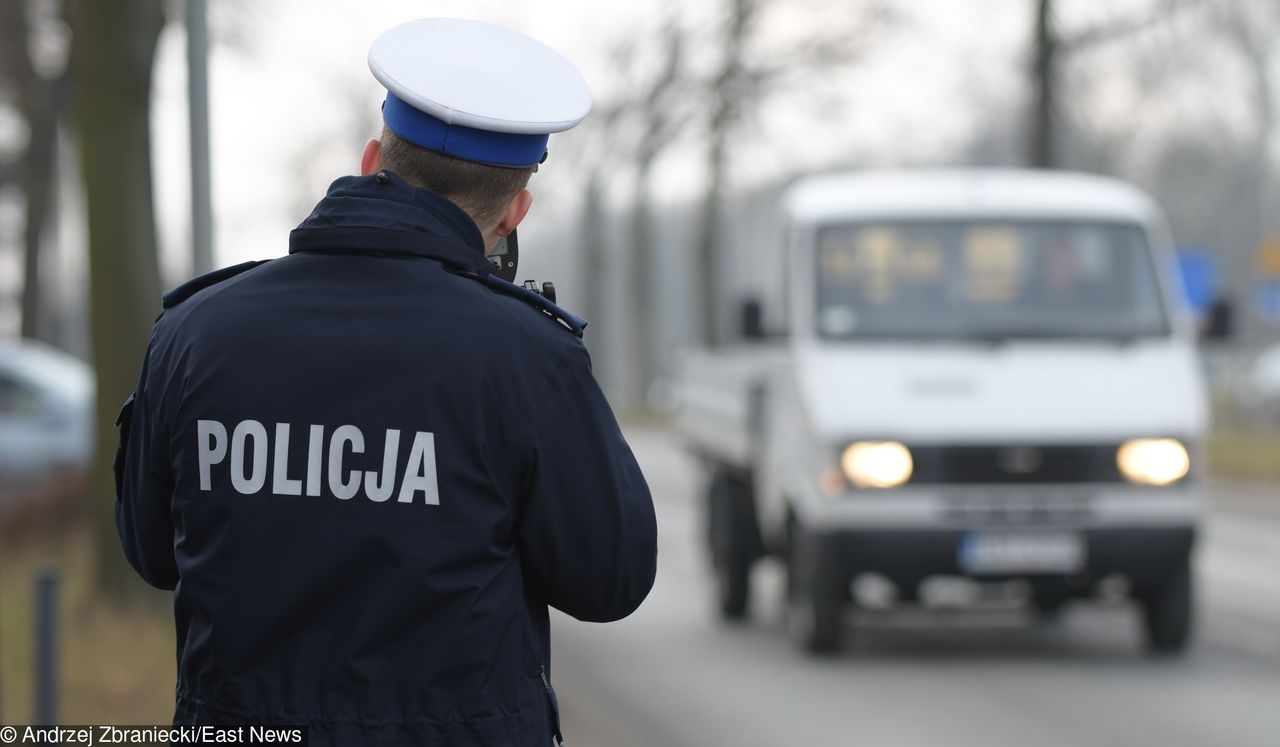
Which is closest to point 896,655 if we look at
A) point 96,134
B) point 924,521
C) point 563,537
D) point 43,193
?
point 924,521

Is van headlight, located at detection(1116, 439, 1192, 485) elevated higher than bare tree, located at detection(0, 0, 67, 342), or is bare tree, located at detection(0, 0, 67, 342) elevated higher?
bare tree, located at detection(0, 0, 67, 342)

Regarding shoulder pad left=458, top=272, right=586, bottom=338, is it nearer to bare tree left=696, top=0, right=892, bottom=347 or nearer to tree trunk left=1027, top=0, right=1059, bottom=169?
tree trunk left=1027, top=0, right=1059, bottom=169

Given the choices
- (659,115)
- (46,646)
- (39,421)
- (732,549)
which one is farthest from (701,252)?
(46,646)

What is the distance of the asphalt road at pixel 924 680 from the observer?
807cm

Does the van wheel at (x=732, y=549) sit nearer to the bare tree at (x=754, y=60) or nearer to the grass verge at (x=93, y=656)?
the grass verge at (x=93, y=656)

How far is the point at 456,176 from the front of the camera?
2.63m

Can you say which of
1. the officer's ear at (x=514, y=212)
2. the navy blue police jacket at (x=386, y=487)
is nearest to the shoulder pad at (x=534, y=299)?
the navy blue police jacket at (x=386, y=487)

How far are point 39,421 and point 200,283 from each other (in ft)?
54.1

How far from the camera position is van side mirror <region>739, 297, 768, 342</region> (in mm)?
10648

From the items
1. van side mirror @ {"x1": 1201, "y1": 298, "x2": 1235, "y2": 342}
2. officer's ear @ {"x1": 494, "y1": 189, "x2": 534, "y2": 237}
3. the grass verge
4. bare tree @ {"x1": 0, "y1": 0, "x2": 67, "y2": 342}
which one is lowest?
the grass verge

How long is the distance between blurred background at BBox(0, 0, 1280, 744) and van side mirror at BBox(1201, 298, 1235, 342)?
0.21ft

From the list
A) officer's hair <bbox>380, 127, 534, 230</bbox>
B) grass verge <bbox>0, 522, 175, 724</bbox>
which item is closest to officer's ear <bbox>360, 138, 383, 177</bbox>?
officer's hair <bbox>380, 127, 534, 230</bbox>

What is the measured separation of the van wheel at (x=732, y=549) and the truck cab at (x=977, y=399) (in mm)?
459

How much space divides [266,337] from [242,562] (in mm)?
289
